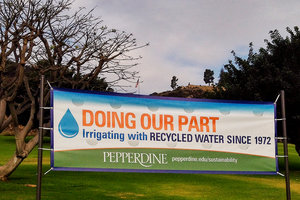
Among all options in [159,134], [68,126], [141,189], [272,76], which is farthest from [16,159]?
[272,76]

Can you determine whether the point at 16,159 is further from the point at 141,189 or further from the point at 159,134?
the point at 159,134

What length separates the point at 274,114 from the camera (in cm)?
969

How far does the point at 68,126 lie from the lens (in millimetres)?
8219

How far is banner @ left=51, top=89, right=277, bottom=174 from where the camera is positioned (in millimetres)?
8281

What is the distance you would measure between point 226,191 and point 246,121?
8.95 metres

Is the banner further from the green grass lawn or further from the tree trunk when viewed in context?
the tree trunk

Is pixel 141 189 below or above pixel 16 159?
below

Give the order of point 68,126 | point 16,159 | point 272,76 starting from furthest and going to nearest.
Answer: point 272,76 → point 16,159 → point 68,126

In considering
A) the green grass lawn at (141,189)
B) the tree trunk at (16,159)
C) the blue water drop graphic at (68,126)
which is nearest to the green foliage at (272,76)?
the green grass lawn at (141,189)

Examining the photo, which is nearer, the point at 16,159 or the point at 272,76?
the point at 16,159

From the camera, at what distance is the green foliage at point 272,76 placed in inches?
1150

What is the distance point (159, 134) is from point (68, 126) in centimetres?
191

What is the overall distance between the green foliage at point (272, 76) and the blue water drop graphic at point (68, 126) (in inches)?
875

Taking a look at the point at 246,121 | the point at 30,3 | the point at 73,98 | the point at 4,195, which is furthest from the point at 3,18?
the point at 246,121
